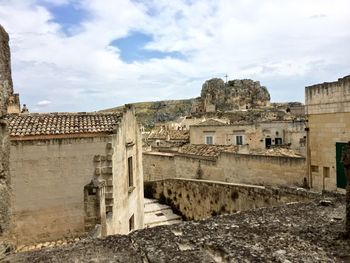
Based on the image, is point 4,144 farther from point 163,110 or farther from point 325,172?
point 163,110

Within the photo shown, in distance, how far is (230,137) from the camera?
101 feet

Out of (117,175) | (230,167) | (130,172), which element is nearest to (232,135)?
(230,167)

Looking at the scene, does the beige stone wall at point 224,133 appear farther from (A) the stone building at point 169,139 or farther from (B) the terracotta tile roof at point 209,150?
(B) the terracotta tile roof at point 209,150

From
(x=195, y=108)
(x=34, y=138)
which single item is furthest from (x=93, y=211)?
(x=195, y=108)

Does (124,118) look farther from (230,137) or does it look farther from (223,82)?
(223,82)

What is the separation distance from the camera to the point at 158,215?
691 inches

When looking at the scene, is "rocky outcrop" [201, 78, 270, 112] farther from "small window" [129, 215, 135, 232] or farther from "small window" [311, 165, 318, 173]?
"small window" [129, 215, 135, 232]

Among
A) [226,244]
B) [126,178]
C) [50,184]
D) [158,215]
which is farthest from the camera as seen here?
[158,215]

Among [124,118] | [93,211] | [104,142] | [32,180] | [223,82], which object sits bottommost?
[93,211]

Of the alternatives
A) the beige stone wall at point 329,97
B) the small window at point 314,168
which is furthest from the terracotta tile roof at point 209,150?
the beige stone wall at point 329,97

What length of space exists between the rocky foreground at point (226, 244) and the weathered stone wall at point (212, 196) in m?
7.39

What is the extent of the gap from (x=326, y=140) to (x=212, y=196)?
5.32m

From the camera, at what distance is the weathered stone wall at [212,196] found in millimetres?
12430

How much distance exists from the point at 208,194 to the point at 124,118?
5647 millimetres
